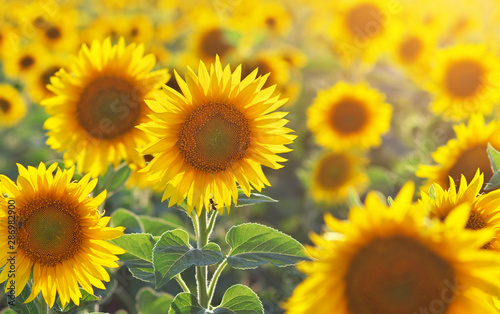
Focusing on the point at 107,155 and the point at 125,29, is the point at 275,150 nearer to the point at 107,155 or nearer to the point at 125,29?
the point at 107,155

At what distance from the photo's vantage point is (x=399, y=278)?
131cm

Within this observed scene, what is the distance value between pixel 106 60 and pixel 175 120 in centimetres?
82

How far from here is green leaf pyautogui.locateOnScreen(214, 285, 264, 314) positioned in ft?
5.89

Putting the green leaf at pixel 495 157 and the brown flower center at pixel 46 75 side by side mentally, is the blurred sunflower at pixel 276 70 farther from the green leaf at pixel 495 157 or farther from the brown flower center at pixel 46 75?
the green leaf at pixel 495 157

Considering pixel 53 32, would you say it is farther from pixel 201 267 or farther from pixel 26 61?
pixel 201 267

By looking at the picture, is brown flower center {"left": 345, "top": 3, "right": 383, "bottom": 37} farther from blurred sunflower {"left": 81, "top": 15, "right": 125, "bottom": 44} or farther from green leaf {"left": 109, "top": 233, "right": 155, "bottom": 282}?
green leaf {"left": 109, "top": 233, "right": 155, "bottom": 282}

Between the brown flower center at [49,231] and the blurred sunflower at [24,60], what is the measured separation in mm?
3408

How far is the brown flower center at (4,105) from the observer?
4871 millimetres

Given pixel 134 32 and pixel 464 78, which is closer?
pixel 464 78

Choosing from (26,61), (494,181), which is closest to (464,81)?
(494,181)

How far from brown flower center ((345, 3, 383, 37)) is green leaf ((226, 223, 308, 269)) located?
149 inches

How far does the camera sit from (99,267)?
68.4 inches

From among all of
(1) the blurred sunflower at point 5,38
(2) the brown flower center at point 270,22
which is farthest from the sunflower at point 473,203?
(2) the brown flower center at point 270,22

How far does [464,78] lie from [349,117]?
101cm
